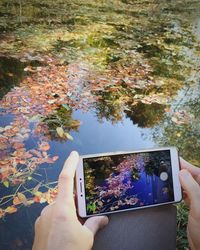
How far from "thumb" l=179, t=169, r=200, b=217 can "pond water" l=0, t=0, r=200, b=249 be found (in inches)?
42.4

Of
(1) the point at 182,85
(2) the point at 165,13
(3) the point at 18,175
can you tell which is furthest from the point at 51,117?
(2) the point at 165,13

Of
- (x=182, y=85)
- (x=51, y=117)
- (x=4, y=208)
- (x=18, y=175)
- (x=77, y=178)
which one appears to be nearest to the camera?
(x=77, y=178)

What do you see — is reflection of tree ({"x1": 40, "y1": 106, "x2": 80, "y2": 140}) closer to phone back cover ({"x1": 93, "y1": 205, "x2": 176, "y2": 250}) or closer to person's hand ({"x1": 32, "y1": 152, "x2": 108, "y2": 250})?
phone back cover ({"x1": 93, "y1": 205, "x2": 176, "y2": 250})

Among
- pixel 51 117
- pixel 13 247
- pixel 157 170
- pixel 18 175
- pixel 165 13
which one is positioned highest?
pixel 165 13

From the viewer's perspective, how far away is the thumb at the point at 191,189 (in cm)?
119

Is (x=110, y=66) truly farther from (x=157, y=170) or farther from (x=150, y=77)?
(x=157, y=170)

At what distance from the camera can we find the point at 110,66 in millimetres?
3732

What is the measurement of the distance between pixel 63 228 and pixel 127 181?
453 mm

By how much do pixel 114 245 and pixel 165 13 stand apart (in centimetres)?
545

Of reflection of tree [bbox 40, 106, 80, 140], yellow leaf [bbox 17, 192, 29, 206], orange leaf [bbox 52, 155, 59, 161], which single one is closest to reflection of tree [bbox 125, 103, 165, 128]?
reflection of tree [bbox 40, 106, 80, 140]

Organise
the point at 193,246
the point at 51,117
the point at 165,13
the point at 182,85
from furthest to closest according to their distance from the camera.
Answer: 1. the point at 165,13
2. the point at 182,85
3. the point at 51,117
4. the point at 193,246

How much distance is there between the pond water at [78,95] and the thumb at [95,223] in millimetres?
857

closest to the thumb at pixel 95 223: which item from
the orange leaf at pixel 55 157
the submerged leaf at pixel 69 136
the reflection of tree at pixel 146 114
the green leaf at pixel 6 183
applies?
the green leaf at pixel 6 183

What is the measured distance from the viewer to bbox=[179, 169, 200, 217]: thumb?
1193 millimetres
